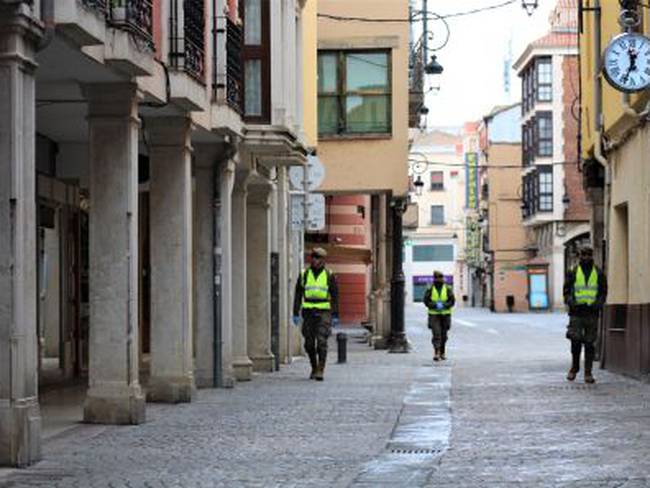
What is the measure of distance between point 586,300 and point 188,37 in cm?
644

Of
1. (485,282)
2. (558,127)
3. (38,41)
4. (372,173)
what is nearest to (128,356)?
(38,41)

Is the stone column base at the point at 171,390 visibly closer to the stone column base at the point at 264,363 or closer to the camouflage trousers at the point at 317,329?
the camouflage trousers at the point at 317,329

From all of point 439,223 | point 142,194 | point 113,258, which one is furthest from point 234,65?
point 439,223

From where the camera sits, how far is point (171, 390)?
17.1 metres

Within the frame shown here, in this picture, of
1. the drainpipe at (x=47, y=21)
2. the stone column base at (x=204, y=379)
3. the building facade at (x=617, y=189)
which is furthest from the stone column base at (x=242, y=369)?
the drainpipe at (x=47, y=21)

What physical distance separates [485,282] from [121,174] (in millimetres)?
99754

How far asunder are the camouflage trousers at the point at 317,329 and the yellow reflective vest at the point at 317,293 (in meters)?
0.09

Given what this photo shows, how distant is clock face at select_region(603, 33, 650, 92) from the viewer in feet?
61.5

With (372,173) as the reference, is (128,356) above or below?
below

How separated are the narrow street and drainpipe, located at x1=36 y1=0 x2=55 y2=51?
10.4 feet

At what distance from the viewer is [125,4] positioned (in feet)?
45.3

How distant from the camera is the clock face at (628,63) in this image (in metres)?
18.8

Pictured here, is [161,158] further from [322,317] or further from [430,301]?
[430,301]

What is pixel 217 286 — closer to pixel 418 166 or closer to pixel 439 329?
pixel 439 329
